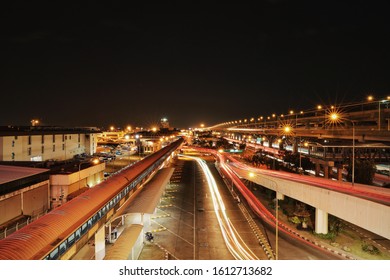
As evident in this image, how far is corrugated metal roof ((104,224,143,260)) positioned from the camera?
426 inches

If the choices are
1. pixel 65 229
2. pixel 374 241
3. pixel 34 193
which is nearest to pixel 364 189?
pixel 374 241

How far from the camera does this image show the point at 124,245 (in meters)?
12.0

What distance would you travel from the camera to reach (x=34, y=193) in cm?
2022

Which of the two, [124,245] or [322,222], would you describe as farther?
[322,222]

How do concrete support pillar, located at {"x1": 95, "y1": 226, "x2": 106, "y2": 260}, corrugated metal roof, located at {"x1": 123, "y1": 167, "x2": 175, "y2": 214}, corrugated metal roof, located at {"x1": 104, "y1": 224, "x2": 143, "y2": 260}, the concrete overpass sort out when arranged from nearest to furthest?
corrugated metal roof, located at {"x1": 104, "y1": 224, "x2": 143, "y2": 260} < the concrete overpass < concrete support pillar, located at {"x1": 95, "y1": 226, "x2": 106, "y2": 260} < corrugated metal roof, located at {"x1": 123, "y1": 167, "x2": 175, "y2": 214}

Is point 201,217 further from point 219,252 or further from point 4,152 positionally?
point 4,152

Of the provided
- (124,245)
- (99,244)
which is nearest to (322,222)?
(124,245)

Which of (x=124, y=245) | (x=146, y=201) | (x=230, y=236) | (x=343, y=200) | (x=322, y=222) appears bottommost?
(x=230, y=236)

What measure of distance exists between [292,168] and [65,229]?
34961 mm

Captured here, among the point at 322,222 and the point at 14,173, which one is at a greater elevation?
the point at 14,173

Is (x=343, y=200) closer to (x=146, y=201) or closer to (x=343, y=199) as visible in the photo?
(x=343, y=199)

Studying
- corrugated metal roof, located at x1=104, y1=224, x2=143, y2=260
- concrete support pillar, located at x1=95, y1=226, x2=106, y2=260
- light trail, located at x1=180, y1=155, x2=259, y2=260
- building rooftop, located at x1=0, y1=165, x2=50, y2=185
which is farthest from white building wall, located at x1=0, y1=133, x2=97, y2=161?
corrugated metal roof, located at x1=104, y1=224, x2=143, y2=260

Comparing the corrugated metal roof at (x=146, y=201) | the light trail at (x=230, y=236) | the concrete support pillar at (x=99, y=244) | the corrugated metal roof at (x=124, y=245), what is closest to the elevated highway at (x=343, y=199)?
the light trail at (x=230, y=236)

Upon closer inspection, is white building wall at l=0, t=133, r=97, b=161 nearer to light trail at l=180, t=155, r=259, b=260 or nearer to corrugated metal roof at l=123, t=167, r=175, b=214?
corrugated metal roof at l=123, t=167, r=175, b=214
